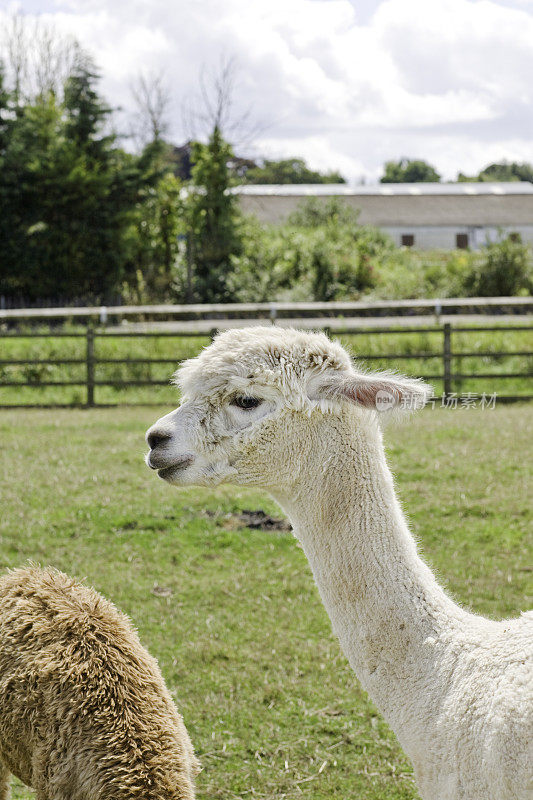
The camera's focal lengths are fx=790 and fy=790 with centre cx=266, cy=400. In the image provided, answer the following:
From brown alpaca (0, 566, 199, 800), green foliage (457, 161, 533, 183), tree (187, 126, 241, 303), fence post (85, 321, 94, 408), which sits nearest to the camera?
brown alpaca (0, 566, 199, 800)

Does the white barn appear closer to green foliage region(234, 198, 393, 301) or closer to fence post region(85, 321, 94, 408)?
green foliage region(234, 198, 393, 301)

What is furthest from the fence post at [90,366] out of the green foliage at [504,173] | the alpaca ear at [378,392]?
the green foliage at [504,173]

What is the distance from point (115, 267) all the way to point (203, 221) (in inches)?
162

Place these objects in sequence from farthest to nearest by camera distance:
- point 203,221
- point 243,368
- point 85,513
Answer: point 203,221, point 85,513, point 243,368

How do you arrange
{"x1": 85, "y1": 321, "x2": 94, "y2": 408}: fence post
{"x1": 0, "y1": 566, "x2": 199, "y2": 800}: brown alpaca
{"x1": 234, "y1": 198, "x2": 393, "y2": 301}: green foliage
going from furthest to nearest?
{"x1": 234, "y1": 198, "x2": 393, "y2": 301}: green foliage → {"x1": 85, "y1": 321, "x2": 94, "y2": 408}: fence post → {"x1": 0, "y1": 566, "x2": 199, "y2": 800}: brown alpaca

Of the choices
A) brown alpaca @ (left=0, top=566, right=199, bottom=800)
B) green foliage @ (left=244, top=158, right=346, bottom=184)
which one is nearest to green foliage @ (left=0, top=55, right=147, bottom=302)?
brown alpaca @ (left=0, top=566, right=199, bottom=800)

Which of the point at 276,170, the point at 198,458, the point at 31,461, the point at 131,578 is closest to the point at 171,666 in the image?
the point at 131,578

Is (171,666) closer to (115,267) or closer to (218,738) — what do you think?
(218,738)

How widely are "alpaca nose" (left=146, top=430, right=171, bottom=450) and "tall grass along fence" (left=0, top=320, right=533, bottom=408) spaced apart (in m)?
10.8

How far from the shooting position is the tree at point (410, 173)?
94438 millimetres

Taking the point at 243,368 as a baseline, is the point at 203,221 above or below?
above

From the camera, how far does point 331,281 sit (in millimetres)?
25188

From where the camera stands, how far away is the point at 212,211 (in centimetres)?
2791

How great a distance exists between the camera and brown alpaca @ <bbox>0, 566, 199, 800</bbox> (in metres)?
2.48
